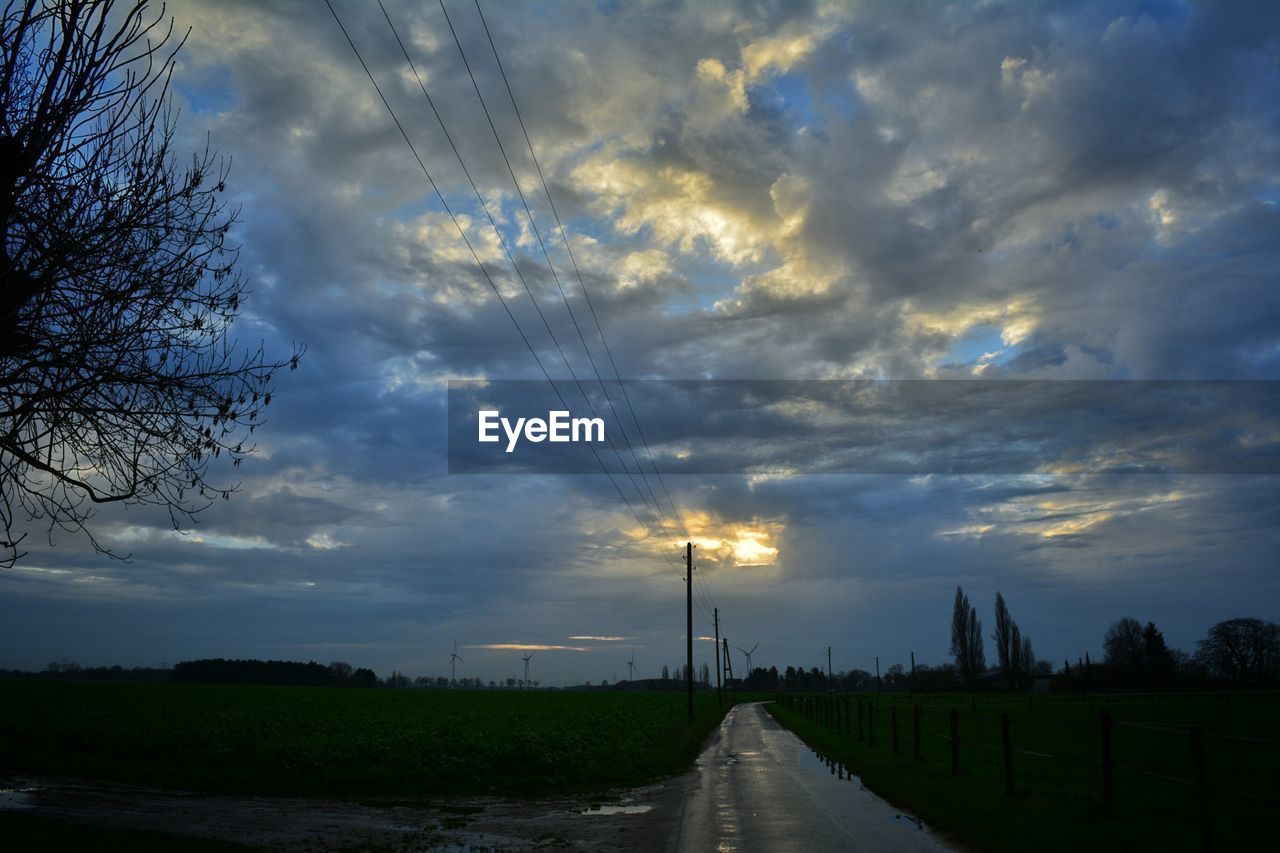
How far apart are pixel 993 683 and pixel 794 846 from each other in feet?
533

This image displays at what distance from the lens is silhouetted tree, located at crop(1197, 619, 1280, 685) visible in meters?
147

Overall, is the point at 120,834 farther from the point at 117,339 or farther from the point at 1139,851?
the point at 1139,851

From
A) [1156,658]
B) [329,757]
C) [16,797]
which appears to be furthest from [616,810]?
[1156,658]

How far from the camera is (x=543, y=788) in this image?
2159cm

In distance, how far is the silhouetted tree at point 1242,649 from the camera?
5802 inches

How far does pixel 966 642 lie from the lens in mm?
160625

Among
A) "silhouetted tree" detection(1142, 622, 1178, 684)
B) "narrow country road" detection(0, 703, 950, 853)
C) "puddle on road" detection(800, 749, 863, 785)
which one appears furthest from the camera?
"silhouetted tree" detection(1142, 622, 1178, 684)

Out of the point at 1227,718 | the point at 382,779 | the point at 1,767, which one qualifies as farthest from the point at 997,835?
the point at 1227,718

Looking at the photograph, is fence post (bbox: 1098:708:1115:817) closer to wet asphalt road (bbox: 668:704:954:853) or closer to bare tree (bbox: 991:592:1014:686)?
wet asphalt road (bbox: 668:704:954:853)

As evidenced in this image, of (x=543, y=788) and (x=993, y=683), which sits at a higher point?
(x=543, y=788)

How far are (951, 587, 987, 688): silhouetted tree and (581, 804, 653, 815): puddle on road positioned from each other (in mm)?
155746

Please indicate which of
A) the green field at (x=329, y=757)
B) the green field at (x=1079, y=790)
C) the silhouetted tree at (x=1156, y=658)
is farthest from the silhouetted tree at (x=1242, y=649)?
the green field at (x=329, y=757)

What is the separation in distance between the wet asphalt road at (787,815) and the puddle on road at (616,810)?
916 mm

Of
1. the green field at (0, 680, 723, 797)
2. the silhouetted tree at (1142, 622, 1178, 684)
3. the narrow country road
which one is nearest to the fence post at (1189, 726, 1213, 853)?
the narrow country road
